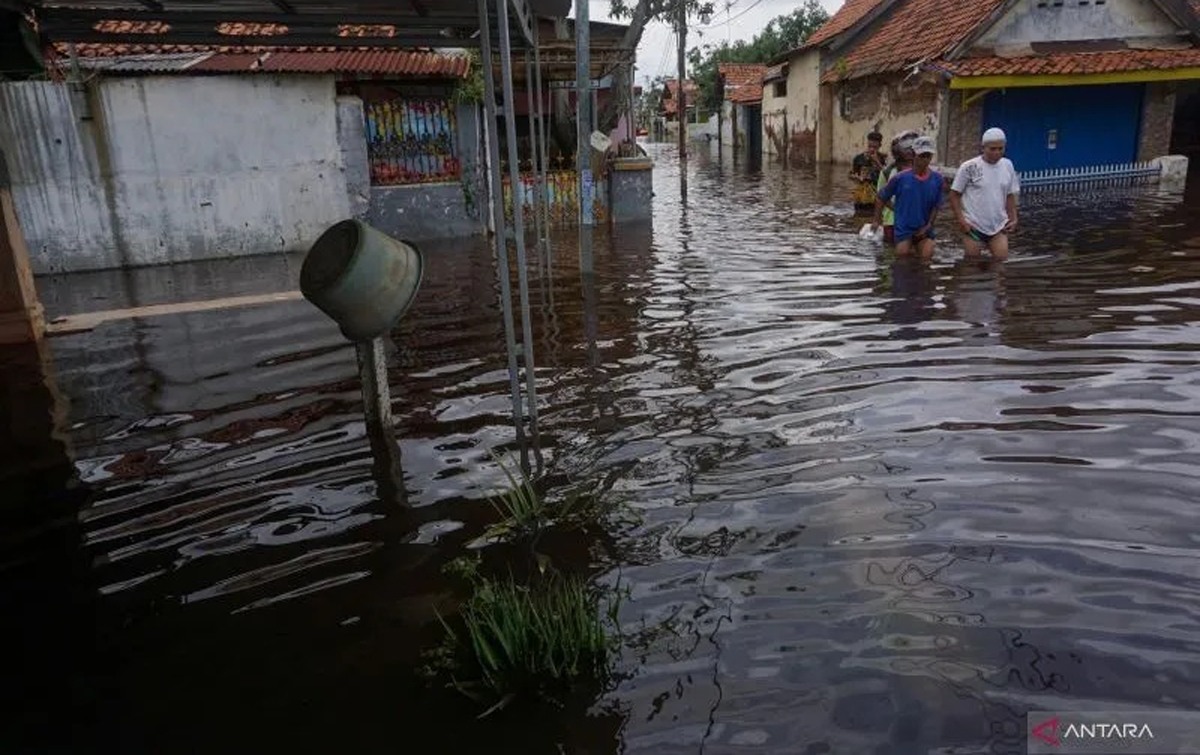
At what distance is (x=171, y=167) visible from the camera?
43.9ft

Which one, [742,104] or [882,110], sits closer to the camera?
[882,110]

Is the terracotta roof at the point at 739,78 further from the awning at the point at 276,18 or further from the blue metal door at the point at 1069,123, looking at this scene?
the awning at the point at 276,18

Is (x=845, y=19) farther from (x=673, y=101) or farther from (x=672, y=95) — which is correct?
(x=672, y=95)

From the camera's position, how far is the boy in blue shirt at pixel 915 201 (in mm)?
9383

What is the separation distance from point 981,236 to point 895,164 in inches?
50.5

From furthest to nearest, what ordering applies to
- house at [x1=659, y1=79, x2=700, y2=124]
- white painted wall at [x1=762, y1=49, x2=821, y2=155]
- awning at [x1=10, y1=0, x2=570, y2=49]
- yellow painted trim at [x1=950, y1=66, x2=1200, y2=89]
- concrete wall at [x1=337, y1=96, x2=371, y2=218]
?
house at [x1=659, y1=79, x2=700, y2=124] → white painted wall at [x1=762, y1=49, x2=821, y2=155] → yellow painted trim at [x1=950, y1=66, x2=1200, y2=89] → concrete wall at [x1=337, y1=96, x2=371, y2=218] → awning at [x1=10, y1=0, x2=570, y2=49]

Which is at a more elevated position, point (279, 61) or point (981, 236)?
point (279, 61)

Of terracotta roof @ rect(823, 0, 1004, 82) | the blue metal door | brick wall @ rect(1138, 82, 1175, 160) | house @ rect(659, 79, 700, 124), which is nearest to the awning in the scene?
terracotta roof @ rect(823, 0, 1004, 82)

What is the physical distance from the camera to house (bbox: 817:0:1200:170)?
19141mm

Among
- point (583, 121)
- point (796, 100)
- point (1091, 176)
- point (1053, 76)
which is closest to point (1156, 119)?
point (1091, 176)

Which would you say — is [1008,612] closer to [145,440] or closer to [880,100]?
[145,440]

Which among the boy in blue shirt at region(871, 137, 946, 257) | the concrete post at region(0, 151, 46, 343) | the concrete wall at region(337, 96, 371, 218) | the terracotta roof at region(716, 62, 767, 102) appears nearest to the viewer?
the concrete post at region(0, 151, 46, 343)

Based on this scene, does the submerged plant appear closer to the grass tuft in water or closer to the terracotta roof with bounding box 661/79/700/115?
the grass tuft in water

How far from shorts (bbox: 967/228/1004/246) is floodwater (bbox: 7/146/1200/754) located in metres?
1.38
